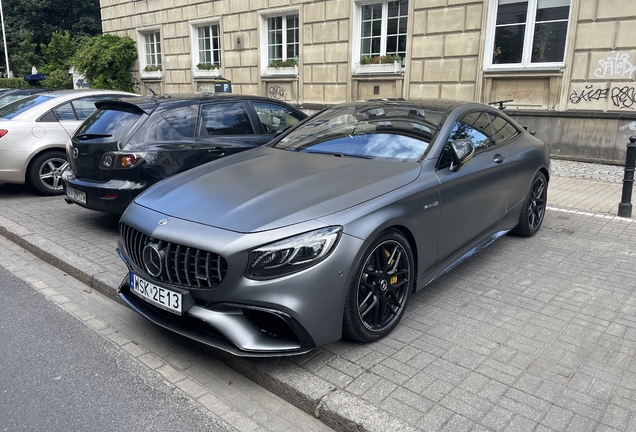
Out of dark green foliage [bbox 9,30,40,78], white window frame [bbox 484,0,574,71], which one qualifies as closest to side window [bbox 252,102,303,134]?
white window frame [bbox 484,0,574,71]

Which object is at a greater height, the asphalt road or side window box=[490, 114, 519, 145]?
Answer: side window box=[490, 114, 519, 145]

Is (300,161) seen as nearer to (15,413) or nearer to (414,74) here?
(15,413)

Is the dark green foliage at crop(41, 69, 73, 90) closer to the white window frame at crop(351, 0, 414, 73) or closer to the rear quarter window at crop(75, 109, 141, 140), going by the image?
the white window frame at crop(351, 0, 414, 73)

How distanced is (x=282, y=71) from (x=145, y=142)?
10.6 metres

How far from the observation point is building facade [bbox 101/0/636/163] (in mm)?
9711

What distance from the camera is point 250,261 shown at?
285 centimetres

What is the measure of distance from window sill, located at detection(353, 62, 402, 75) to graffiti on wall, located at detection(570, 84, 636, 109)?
14.0 ft

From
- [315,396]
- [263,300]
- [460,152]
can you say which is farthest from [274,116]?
[315,396]

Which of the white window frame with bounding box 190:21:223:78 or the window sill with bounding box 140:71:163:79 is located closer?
the white window frame with bounding box 190:21:223:78

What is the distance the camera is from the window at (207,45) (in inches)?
690

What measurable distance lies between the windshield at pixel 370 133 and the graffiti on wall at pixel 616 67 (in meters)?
7.01

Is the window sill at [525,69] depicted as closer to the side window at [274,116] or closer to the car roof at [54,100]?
the side window at [274,116]

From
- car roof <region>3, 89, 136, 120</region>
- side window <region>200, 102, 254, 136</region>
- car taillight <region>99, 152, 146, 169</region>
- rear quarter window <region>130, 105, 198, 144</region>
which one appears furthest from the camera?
car roof <region>3, 89, 136, 120</region>

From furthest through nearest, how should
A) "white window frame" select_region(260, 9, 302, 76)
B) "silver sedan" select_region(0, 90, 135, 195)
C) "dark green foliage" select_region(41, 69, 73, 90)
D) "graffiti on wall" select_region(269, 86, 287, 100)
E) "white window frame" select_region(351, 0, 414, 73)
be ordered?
"dark green foliage" select_region(41, 69, 73, 90), "graffiti on wall" select_region(269, 86, 287, 100), "white window frame" select_region(260, 9, 302, 76), "white window frame" select_region(351, 0, 414, 73), "silver sedan" select_region(0, 90, 135, 195)
